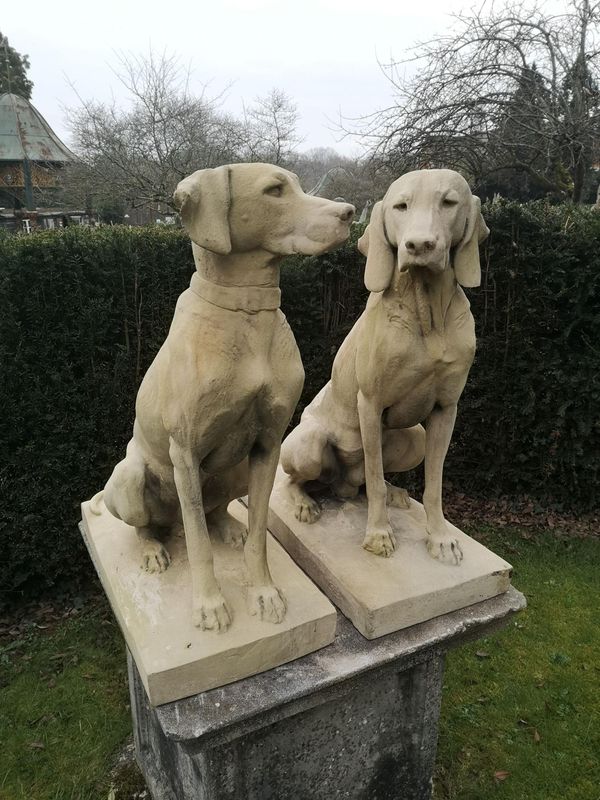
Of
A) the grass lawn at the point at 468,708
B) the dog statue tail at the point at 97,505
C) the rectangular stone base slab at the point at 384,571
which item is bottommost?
the grass lawn at the point at 468,708

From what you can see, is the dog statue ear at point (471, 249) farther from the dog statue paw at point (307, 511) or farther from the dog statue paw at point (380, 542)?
the dog statue paw at point (307, 511)

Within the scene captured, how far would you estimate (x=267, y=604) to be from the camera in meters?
1.96

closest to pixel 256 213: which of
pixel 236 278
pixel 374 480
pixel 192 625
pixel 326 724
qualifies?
pixel 236 278

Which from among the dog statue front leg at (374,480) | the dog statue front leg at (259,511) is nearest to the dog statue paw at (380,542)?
the dog statue front leg at (374,480)

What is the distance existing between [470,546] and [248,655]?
3.70ft

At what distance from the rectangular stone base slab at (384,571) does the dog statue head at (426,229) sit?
112 centimetres

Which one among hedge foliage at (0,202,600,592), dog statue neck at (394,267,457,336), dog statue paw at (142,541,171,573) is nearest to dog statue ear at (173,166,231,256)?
dog statue neck at (394,267,457,336)

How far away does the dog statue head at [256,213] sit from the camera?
1.61 m

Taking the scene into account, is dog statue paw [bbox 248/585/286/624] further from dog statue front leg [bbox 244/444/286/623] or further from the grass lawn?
the grass lawn

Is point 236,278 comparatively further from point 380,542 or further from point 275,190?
point 380,542

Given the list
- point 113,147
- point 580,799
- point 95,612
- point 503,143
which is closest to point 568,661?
point 580,799

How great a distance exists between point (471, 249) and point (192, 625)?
5.39ft

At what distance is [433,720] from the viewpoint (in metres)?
2.52

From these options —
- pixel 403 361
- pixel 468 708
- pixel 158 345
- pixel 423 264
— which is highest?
pixel 423 264
